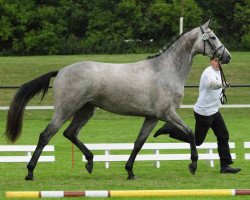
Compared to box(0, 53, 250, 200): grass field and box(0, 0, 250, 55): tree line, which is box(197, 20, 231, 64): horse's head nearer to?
box(0, 53, 250, 200): grass field

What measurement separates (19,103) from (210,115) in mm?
2789

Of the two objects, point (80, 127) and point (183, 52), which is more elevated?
point (183, 52)

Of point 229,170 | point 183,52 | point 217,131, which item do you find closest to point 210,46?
point 183,52

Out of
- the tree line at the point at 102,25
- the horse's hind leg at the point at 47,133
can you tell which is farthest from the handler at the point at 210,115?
the tree line at the point at 102,25

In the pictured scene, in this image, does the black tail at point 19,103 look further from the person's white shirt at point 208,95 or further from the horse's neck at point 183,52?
the person's white shirt at point 208,95

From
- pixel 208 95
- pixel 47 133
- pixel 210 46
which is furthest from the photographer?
pixel 208 95

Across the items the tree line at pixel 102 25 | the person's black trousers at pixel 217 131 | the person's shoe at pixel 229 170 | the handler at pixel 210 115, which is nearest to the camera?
the handler at pixel 210 115

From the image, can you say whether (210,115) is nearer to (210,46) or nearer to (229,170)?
(229,170)

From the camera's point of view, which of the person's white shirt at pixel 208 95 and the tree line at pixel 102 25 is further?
the tree line at pixel 102 25

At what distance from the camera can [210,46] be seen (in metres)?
11.8

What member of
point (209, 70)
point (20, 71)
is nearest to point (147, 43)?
point (20, 71)

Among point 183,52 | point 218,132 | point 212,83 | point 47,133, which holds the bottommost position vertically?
point 218,132

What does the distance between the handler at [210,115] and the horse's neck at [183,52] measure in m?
0.41

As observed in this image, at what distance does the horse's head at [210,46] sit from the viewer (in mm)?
11797
